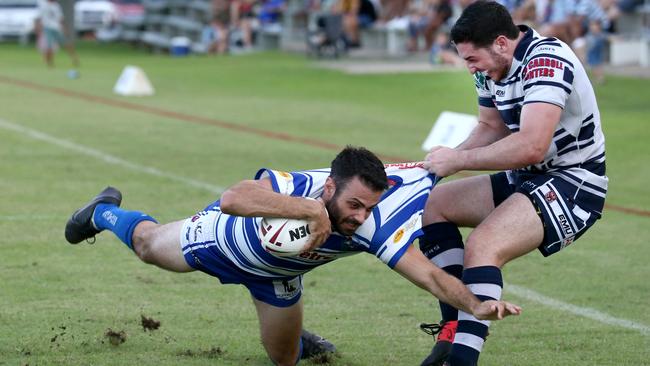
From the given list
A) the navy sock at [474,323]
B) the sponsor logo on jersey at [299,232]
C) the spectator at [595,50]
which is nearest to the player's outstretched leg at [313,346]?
the navy sock at [474,323]

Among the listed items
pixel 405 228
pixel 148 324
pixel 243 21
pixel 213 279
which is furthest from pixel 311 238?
pixel 243 21

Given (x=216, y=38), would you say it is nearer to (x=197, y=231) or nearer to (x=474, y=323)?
(x=197, y=231)

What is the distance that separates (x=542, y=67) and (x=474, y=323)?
1.25 metres

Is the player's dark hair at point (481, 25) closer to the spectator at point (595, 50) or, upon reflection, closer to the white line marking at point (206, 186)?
the white line marking at point (206, 186)


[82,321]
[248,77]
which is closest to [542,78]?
[82,321]

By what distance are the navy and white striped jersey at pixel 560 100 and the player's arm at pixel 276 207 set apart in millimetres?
1214

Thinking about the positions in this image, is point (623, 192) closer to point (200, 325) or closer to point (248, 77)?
point (200, 325)

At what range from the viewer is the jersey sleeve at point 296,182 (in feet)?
18.5

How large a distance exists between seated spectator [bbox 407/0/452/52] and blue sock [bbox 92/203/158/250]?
24.1 m

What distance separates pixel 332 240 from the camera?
5.65m

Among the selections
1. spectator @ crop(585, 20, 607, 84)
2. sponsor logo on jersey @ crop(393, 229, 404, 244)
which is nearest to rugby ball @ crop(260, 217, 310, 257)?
sponsor logo on jersey @ crop(393, 229, 404, 244)

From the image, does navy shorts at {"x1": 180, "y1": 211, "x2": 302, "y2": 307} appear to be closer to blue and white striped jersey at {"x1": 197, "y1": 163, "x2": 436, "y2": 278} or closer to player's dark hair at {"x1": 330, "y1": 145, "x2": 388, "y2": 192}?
blue and white striped jersey at {"x1": 197, "y1": 163, "x2": 436, "y2": 278}

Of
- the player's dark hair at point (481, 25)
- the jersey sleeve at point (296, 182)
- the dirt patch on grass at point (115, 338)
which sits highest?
the player's dark hair at point (481, 25)

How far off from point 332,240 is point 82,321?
2.20 metres
